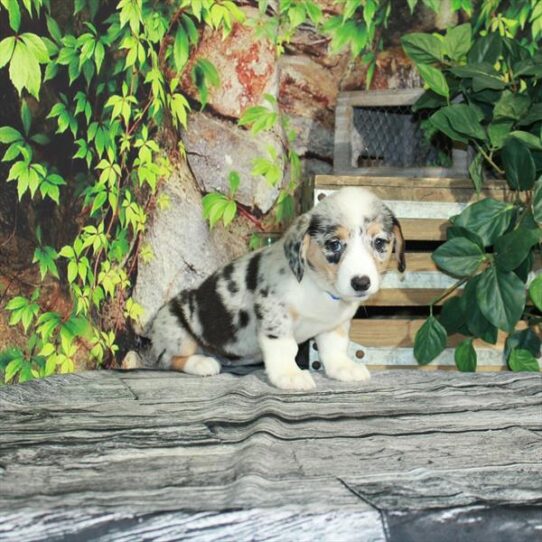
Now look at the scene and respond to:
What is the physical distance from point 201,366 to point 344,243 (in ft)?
2.47

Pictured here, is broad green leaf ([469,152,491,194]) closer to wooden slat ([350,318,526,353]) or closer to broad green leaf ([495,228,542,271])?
broad green leaf ([495,228,542,271])

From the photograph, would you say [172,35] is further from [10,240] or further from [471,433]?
[471,433]

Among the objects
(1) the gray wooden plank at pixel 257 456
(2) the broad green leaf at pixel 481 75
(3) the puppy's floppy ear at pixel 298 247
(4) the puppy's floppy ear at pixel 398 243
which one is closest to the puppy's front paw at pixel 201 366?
(1) the gray wooden plank at pixel 257 456

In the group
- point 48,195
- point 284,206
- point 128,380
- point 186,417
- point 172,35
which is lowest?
point 128,380

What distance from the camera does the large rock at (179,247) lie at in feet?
9.91

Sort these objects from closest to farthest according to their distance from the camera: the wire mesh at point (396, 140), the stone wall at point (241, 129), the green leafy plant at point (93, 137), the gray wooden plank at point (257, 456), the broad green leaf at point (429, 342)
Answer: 1. the gray wooden plank at point (257, 456)
2. the green leafy plant at point (93, 137)
3. the broad green leaf at point (429, 342)
4. the stone wall at point (241, 129)
5. the wire mesh at point (396, 140)

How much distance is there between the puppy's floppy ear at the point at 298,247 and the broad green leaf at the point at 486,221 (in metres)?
0.63

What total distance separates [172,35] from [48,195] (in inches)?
40.2

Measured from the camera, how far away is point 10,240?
7.37ft

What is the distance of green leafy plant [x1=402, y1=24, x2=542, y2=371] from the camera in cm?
259

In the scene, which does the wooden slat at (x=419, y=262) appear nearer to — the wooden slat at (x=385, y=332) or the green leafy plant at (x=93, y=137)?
the wooden slat at (x=385, y=332)

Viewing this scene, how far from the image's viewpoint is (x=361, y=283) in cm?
229

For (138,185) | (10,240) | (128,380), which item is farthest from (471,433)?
(138,185)

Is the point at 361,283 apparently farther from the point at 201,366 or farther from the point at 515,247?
the point at 201,366
